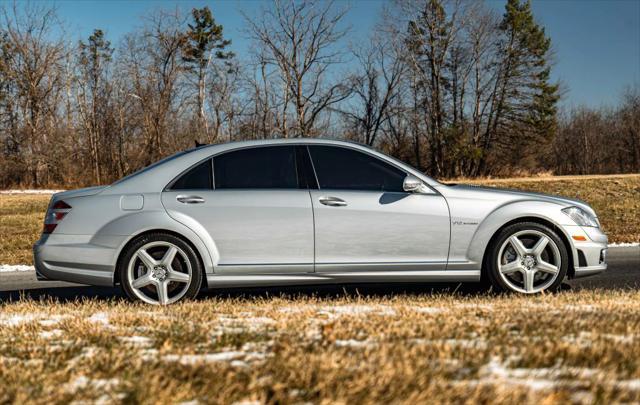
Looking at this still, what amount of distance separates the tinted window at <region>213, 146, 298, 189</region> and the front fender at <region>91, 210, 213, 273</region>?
56cm

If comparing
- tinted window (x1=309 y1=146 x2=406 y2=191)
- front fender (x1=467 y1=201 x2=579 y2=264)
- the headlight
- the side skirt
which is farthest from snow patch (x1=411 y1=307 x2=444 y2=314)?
the headlight

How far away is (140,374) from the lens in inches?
124

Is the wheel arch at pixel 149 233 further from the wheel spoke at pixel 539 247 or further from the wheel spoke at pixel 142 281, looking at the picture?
the wheel spoke at pixel 539 247

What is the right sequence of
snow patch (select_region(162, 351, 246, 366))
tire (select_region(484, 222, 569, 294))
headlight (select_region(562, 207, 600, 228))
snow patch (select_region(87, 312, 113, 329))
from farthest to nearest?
headlight (select_region(562, 207, 600, 228)), tire (select_region(484, 222, 569, 294)), snow patch (select_region(87, 312, 113, 329)), snow patch (select_region(162, 351, 246, 366))

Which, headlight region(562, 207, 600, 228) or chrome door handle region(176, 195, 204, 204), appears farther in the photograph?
headlight region(562, 207, 600, 228)

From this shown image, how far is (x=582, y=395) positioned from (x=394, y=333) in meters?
1.40

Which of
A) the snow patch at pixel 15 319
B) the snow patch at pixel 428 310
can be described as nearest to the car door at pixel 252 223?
the snow patch at pixel 428 310

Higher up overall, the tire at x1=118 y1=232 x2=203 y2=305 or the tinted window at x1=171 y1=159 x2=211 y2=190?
the tinted window at x1=171 y1=159 x2=211 y2=190

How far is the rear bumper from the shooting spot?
579 cm

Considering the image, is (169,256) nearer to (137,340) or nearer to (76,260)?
(76,260)

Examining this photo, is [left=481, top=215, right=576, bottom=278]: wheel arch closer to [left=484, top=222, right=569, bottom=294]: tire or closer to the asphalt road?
[left=484, top=222, right=569, bottom=294]: tire

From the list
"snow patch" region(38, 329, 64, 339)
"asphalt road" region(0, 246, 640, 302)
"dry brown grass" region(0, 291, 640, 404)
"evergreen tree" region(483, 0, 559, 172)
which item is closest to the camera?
"dry brown grass" region(0, 291, 640, 404)

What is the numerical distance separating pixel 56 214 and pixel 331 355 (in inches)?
146

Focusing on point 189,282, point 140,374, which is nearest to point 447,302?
point 189,282
